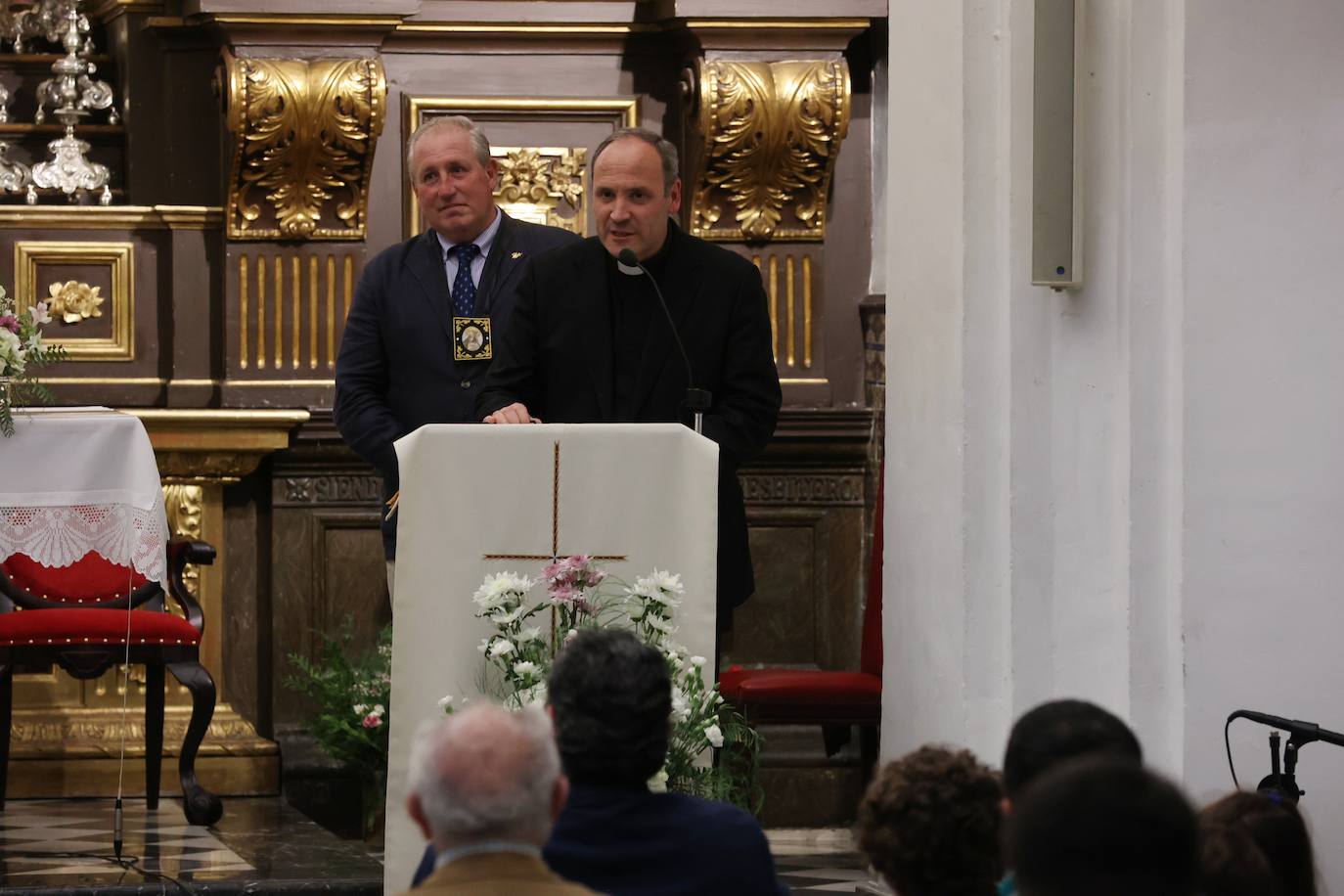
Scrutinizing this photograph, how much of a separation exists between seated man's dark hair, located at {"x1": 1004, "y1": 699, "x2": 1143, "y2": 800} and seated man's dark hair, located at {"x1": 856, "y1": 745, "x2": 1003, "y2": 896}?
0.36ft

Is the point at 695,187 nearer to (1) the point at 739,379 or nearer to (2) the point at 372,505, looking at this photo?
(2) the point at 372,505

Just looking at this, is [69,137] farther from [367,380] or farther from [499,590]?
[499,590]

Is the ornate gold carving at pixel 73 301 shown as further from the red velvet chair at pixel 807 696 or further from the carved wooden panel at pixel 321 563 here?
the red velvet chair at pixel 807 696

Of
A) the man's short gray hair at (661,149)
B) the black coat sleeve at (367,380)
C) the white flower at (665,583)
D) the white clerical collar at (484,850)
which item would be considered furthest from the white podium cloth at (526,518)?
the white clerical collar at (484,850)

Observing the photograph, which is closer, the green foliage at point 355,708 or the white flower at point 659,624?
the white flower at point 659,624

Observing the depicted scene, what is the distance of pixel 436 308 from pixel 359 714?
1333mm

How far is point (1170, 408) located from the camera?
5082 mm

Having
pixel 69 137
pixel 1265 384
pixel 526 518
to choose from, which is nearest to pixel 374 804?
pixel 69 137

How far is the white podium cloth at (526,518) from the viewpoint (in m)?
4.98

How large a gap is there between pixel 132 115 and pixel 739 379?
3.07 meters

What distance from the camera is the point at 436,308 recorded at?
6.70m

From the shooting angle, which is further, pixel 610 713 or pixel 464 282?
pixel 464 282

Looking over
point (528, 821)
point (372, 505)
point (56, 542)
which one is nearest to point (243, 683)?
point (372, 505)

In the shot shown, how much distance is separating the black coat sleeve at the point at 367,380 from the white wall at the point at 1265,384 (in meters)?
2.40
